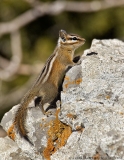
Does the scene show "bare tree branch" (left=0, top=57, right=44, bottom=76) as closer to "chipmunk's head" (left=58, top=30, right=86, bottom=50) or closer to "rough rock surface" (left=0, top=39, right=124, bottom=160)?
"chipmunk's head" (left=58, top=30, right=86, bottom=50)

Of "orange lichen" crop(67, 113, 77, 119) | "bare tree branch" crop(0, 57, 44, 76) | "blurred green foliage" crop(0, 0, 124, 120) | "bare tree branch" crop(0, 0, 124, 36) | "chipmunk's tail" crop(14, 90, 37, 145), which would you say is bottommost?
"bare tree branch" crop(0, 57, 44, 76)

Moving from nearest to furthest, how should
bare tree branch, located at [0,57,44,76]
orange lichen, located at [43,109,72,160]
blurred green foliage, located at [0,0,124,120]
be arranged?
1. orange lichen, located at [43,109,72,160]
2. bare tree branch, located at [0,57,44,76]
3. blurred green foliage, located at [0,0,124,120]

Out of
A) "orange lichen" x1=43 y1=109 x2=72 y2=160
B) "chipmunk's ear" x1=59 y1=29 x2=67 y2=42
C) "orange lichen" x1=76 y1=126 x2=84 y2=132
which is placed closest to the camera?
"orange lichen" x1=76 y1=126 x2=84 y2=132

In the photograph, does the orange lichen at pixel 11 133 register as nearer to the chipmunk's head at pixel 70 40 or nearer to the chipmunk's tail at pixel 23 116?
the chipmunk's tail at pixel 23 116

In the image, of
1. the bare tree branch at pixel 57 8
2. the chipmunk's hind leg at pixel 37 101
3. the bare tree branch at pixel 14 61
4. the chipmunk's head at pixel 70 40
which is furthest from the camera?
the bare tree branch at pixel 57 8

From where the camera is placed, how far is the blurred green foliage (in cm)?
1522

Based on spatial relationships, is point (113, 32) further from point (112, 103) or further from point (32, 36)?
point (112, 103)

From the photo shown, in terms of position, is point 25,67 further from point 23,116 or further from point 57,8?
point 23,116

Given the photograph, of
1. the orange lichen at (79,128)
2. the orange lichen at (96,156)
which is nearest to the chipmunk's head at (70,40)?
the orange lichen at (79,128)

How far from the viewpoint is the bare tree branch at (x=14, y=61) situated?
13719 mm

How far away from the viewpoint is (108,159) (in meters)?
3.95

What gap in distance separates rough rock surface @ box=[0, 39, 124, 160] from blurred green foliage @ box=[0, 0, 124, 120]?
9.77m

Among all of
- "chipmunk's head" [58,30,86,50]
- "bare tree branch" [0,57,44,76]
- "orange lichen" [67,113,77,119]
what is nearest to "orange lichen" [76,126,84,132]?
"orange lichen" [67,113,77,119]

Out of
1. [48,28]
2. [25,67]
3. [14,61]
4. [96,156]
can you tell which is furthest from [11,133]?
[48,28]
